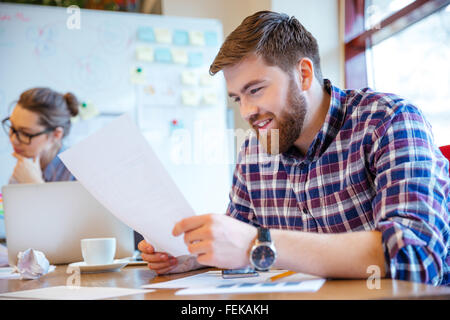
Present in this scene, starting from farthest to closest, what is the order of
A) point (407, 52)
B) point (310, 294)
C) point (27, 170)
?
point (27, 170), point (407, 52), point (310, 294)

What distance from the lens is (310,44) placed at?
125cm

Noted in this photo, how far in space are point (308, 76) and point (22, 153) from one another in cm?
197

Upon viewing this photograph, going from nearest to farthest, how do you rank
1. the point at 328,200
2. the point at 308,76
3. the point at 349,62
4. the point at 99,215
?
the point at 328,200 < the point at 308,76 < the point at 99,215 < the point at 349,62

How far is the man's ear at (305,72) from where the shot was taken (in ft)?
3.92

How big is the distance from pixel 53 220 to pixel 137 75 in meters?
1.63

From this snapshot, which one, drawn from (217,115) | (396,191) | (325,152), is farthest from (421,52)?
(396,191)

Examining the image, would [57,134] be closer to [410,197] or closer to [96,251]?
[96,251]

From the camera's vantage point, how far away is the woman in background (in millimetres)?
2617

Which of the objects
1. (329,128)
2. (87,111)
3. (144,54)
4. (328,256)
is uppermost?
(144,54)

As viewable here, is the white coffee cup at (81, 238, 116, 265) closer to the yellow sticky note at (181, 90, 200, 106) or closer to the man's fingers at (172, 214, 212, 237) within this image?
the man's fingers at (172, 214, 212, 237)

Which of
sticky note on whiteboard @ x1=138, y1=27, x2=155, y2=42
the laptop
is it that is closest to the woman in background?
sticky note on whiteboard @ x1=138, y1=27, x2=155, y2=42

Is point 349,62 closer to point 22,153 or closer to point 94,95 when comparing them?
point 94,95

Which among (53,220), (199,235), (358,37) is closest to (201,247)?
(199,235)

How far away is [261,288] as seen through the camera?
26.4 inches
